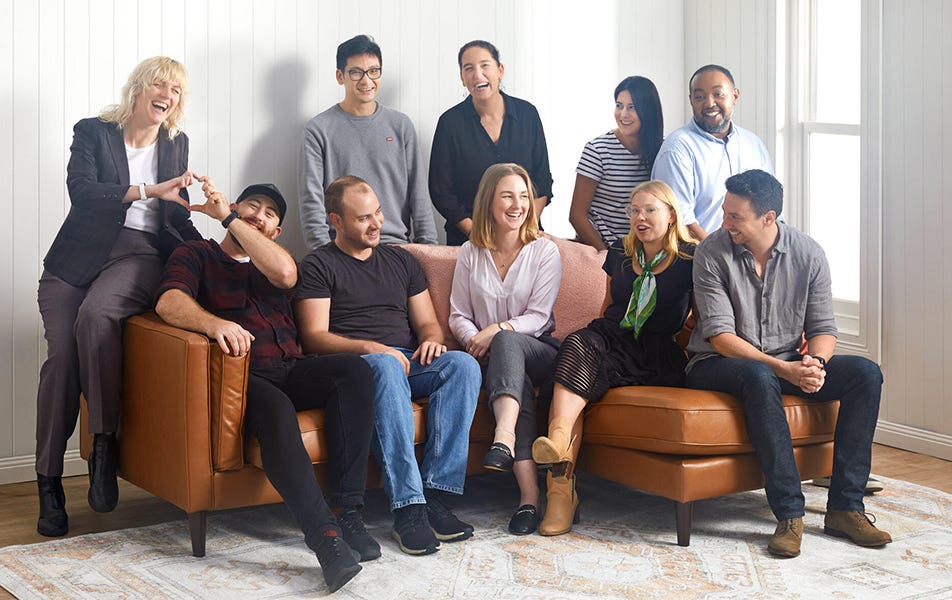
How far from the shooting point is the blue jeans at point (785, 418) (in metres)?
3.47

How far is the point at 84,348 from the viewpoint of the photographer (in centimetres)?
366

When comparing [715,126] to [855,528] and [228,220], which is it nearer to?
[855,528]

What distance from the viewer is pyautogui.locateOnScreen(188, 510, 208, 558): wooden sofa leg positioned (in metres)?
3.41

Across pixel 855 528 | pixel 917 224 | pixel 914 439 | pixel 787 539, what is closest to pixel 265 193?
pixel 787 539

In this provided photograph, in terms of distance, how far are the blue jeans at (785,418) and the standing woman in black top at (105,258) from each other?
1.79 meters

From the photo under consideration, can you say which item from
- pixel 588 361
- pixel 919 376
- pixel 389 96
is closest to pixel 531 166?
pixel 389 96

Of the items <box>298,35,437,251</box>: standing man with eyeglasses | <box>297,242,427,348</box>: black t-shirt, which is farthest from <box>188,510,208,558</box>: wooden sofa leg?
<box>298,35,437,251</box>: standing man with eyeglasses

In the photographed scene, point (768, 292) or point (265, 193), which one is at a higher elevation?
point (265, 193)

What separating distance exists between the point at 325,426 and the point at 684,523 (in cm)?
109

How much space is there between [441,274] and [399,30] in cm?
129

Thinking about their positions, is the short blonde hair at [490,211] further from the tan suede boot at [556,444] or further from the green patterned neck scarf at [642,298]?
the tan suede boot at [556,444]

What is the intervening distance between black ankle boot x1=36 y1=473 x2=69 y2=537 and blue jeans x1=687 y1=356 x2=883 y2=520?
2015mm

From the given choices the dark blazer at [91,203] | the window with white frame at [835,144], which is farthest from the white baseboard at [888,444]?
the dark blazer at [91,203]

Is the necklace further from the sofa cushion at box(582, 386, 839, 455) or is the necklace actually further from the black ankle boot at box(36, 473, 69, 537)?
the black ankle boot at box(36, 473, 69, 537)
